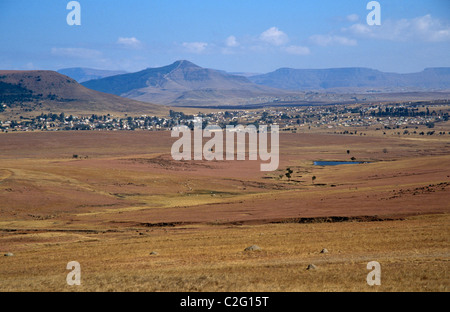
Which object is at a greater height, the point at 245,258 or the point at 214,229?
the point at 245,258

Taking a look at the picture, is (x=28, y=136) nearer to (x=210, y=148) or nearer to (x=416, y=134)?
(x=210, y=148)

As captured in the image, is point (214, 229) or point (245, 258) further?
point (214, 229)

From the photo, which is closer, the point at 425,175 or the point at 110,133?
the point at 425,175

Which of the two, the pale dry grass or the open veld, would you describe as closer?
the pale dry grass

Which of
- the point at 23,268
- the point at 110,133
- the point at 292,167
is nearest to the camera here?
the point at 23,268

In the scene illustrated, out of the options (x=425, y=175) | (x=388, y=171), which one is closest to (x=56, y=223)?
(x=425, y=175)

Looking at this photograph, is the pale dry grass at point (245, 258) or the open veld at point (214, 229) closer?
the pale dry grass at point (245, 258)

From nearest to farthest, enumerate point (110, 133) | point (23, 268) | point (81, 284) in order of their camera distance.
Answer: point (81, 284) → point (23, 268) → point (110, 133)
